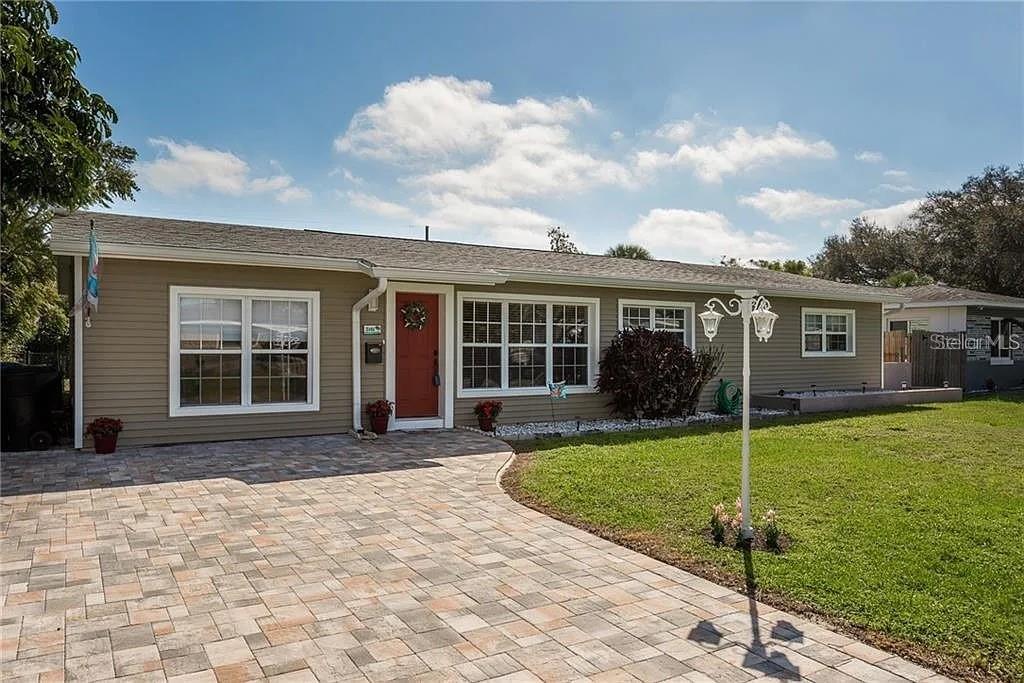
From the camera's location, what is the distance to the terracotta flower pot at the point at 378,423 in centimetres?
932

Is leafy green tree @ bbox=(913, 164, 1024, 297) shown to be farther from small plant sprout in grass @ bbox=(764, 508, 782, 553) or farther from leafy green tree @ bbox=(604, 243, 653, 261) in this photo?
small plant sprout in grass @ bbox=(764, 508, 782, 553)

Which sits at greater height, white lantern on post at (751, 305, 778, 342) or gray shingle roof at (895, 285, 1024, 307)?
gray shingle roof at (895, 285, 1024, 307)

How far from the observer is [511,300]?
35.0ft

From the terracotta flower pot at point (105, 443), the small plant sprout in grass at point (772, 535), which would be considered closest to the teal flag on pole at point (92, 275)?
the terracotta flower pot at point (105, 443)

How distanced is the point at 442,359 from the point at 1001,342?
18059 mm

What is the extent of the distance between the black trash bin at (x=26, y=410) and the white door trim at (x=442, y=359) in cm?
434

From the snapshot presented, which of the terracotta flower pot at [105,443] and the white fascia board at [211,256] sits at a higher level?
the white fascia board at [211,256]

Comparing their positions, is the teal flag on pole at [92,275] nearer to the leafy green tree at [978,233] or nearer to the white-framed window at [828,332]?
the white-framed window at [828,332]

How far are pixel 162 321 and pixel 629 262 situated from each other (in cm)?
945

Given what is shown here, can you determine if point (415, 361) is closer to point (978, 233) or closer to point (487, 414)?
point (487, 414)

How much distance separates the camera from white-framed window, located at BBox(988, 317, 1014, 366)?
1895cm

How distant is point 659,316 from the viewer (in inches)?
486

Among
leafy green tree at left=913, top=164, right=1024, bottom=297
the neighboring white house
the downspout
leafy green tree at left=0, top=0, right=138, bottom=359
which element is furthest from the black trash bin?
leafy green tree at left=913, top=164, right=1024, bottom=297

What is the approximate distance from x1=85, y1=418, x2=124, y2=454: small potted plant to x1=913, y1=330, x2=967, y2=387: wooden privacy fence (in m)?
18.3
